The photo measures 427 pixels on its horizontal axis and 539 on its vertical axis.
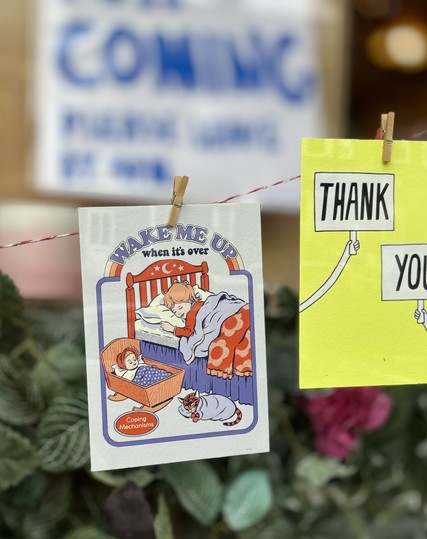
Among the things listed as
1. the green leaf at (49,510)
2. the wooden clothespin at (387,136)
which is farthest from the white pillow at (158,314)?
the green leaf at (49,510)

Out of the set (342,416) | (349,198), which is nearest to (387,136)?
(349,198)

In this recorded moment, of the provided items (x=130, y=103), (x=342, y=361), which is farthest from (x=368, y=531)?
→ (x=130, y=103)

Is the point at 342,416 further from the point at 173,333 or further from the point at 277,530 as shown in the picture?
the point at 173,333

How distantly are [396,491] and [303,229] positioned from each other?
0.52m

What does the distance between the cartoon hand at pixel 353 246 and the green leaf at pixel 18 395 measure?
1.26ft

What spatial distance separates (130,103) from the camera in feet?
3.90

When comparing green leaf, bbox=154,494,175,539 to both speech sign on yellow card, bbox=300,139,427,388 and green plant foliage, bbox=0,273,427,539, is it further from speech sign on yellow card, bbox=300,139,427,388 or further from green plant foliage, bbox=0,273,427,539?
speech sign on yellow card, bbox=300,139,427,388

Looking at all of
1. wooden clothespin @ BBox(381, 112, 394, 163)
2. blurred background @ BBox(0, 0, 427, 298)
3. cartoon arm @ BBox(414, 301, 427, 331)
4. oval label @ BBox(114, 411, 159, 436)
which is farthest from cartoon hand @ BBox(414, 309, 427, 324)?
blurred background @ BBox(0, 0, 427, 298)

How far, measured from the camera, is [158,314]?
53 cm

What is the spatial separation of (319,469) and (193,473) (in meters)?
0.17

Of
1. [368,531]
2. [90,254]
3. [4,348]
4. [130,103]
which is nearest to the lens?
[90,254]

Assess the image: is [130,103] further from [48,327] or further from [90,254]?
[90,254]

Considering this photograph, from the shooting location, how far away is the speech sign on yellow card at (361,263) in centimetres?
54

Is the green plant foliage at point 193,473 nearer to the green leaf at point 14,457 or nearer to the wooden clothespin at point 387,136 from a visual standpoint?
the green leaf at point 14,457
